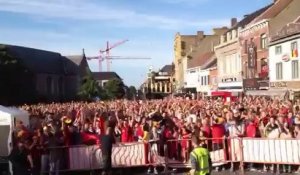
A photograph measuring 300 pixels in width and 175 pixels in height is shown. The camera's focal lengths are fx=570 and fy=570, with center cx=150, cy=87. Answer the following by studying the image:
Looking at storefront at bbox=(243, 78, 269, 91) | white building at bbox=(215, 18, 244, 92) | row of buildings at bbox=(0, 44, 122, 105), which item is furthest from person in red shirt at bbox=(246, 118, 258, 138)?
row of buildings at bbox=(0, 44, 122, 105)

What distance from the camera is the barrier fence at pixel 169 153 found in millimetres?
16938

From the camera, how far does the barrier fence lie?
667 inches

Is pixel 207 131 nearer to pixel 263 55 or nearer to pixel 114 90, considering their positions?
pixel 263 55

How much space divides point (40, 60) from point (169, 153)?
10623 centimetres

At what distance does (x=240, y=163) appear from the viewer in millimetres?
17219

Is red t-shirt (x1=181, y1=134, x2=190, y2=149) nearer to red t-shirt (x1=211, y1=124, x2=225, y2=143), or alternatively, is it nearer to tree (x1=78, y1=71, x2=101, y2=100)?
red t-shirt (x1=211, y1=124, x2=225, y2=143)

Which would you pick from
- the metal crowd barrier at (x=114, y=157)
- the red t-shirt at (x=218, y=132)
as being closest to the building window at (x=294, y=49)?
the red t-shirt at (x=218, y=132)

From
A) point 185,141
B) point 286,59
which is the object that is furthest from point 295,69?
point 185,141

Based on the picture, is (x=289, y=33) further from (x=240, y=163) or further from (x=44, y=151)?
(x=44, y=151)

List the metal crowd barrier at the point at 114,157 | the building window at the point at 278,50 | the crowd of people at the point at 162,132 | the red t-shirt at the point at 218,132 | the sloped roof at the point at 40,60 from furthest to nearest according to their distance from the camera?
the sloped roof at the point at 40,60
the building window at the point at 278,50
the red t-shirt at the point at 218,132
the metal crowd barrier at the point at 114,157
the crowd of people at the point at 162,132

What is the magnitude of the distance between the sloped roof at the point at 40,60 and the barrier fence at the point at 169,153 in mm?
90779

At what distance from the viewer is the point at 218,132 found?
17578 mm

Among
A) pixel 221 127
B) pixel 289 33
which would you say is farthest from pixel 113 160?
pixel 289 33

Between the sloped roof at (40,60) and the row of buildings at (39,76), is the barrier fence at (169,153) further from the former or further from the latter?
the sloped roof at (40,60)
